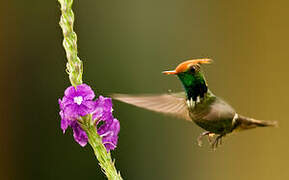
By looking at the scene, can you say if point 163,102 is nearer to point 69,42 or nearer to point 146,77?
point 69,42

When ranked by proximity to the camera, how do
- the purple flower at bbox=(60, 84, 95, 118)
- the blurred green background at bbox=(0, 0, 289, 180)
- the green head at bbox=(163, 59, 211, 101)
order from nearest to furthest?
the purple flower at bbox=(60, 84, 95, 118), the green head at bbox=(163, 59, 211, 101), the blurred green background at bbox=(0, 0, 289, 180)

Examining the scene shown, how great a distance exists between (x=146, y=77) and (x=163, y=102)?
2997mm

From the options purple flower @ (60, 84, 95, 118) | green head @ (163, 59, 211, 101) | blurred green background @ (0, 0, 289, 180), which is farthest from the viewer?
blurred green background @ (0, 0, 289, 180)

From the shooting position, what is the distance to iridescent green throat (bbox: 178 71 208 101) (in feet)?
5.42

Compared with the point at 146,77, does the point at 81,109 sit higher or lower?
higher

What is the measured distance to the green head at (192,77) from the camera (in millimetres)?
1604

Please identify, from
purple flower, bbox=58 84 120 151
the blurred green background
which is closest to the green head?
purple flower, bbox=58 84 120 151

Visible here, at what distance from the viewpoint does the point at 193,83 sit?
66.7 inches

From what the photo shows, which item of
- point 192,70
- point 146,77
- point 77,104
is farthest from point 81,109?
point 146,77

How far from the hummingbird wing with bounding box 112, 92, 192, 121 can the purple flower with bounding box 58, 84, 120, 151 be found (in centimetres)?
19

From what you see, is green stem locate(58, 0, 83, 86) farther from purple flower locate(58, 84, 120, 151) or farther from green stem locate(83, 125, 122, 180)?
green stem locate(83, 125, 122, 180)

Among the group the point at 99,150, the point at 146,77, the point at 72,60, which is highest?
the point at 72,60

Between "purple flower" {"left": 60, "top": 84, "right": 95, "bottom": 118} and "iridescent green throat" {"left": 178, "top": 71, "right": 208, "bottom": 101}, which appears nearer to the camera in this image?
"purple flower" {"left": 60, "top": 84, "right": 95, "bottom": 118}

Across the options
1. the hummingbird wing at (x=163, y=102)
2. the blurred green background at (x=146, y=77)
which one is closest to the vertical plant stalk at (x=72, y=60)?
the hummingbird wing at (x=163, y=102)
